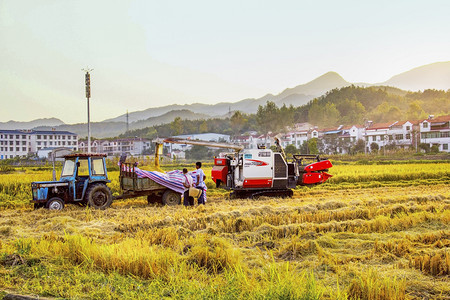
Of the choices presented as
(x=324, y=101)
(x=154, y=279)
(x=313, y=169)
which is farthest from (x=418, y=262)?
(x=324, y=101)

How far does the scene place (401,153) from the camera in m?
56.7

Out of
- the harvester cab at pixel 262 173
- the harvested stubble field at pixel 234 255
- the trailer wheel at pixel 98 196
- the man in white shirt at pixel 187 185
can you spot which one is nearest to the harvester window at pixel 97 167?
the trailer wheel at pixel 98 196

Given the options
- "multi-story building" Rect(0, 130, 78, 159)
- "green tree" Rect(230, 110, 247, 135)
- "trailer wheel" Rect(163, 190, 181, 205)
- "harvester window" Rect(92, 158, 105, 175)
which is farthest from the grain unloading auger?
"green tree" Rect(230, 110, 247, 135)

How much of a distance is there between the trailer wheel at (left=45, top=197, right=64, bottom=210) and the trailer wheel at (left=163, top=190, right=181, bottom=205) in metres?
3.61

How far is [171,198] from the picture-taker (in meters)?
15.8

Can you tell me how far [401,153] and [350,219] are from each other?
49.5 metres

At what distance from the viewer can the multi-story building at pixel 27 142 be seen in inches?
3324

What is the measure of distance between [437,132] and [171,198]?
189ft

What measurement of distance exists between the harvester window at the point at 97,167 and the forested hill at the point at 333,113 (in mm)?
102189

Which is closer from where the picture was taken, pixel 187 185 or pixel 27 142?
pixel 187 185

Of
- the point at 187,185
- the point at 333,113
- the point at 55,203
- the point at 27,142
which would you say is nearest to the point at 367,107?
the point at 333,113

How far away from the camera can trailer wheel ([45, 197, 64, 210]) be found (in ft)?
45.6

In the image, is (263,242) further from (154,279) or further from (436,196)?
(436,196)

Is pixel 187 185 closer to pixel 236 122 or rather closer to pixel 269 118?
pixel 269 118
